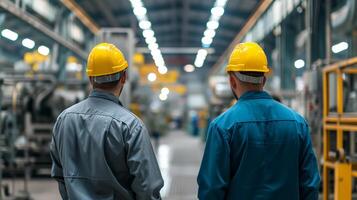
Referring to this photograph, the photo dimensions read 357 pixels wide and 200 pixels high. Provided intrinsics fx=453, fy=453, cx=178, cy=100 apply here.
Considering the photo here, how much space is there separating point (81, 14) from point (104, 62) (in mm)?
8448

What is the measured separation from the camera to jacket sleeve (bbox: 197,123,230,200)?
2.58 m

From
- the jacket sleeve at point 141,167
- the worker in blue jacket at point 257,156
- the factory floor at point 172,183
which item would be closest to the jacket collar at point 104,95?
the jacket sleeve at point 141,167

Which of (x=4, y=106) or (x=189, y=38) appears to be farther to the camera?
(x=189, y=38)

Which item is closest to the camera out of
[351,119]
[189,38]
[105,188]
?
[105,188]

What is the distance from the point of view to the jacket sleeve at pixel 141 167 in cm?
253

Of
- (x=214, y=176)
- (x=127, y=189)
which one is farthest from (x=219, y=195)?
A: (x=127, y=189)

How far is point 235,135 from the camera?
103 inches

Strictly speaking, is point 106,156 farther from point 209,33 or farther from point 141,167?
point 209,33

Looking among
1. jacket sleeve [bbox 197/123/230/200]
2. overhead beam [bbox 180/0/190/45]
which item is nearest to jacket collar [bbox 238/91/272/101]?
jacket sleeve [bbox 197/123/230/200]

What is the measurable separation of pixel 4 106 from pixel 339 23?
7342mm

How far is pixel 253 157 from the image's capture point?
8.54ft

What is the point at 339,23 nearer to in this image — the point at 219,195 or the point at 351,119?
the point at 351,119

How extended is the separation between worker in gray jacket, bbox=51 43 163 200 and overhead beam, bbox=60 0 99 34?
7177mm

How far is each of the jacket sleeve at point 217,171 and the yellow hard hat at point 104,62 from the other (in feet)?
2.36
